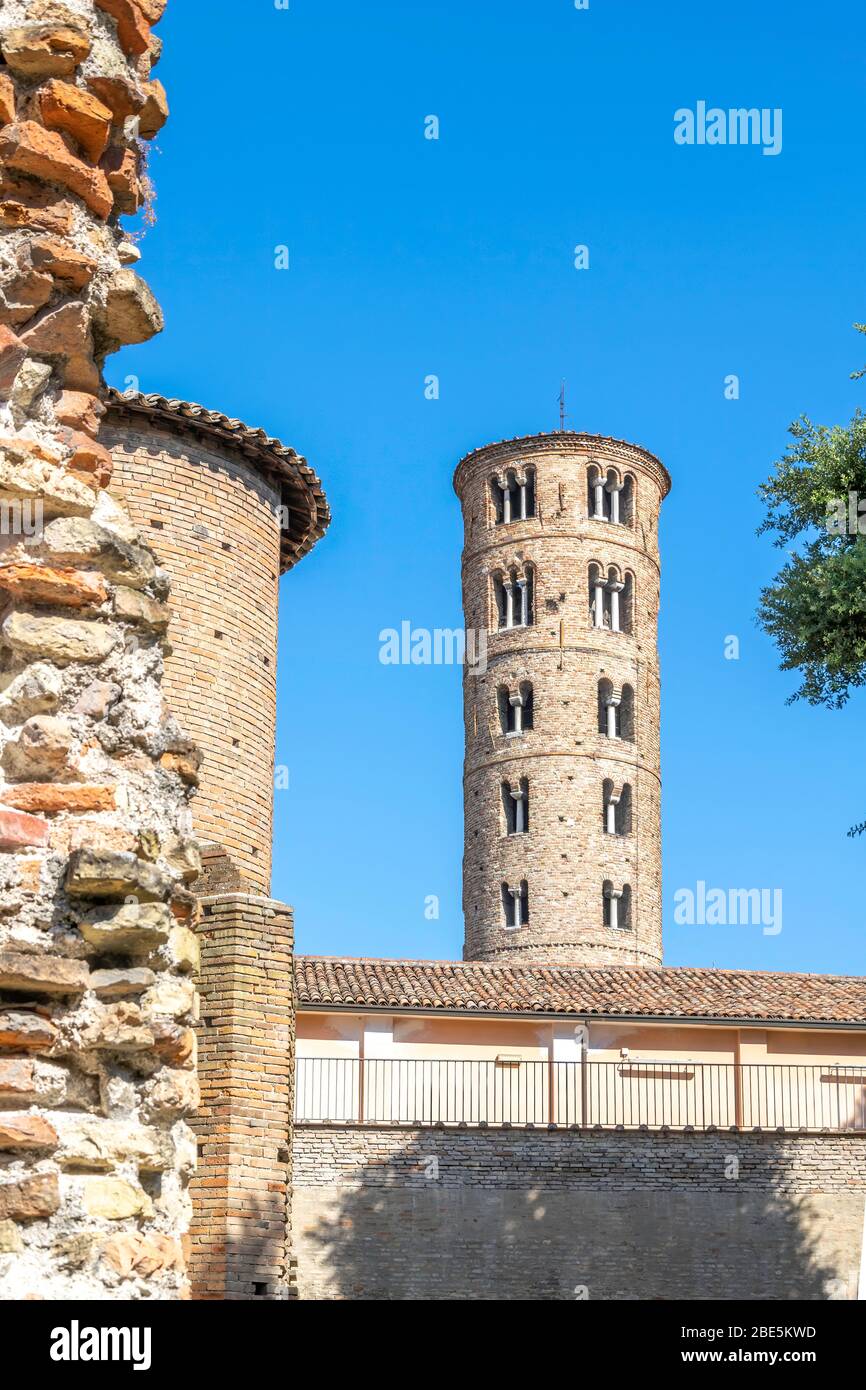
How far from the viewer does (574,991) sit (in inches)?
1095

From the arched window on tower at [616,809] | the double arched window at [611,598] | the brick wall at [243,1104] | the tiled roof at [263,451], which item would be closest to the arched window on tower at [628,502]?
Answer: the double arched window at [611,598]

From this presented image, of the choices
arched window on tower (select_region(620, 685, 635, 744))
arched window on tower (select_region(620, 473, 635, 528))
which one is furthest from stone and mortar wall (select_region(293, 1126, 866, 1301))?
arched window on tower (select_region(620, 473, 635, 528))

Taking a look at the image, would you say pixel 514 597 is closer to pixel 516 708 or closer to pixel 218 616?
pixel 516 708

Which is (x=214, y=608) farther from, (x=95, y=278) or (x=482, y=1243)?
(x=482, y=1243)

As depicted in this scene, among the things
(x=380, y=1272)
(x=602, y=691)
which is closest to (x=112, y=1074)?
(x=380, y=1272)

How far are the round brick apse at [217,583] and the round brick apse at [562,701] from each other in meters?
32.2

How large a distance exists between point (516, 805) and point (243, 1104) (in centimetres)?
3706

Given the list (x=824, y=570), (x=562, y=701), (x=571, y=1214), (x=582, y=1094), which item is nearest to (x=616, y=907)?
(x=562, y=701)

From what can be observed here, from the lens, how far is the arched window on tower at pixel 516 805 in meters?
48.5

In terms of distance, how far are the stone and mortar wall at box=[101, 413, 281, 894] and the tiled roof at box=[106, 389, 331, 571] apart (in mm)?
124

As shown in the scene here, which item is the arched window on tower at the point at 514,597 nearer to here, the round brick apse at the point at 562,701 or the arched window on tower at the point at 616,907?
the round brick apse at the point at 562,701

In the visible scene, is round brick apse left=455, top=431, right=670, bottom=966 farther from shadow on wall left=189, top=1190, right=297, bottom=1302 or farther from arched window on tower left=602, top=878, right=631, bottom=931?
shadow on wall left=189, top=1190, right=297, bottom=1302
